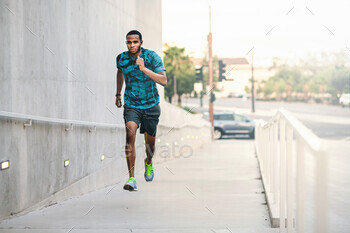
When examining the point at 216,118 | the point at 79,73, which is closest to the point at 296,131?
the point at 79,73

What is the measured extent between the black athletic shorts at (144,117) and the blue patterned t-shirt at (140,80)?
5 cm

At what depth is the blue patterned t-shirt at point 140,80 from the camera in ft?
13.3

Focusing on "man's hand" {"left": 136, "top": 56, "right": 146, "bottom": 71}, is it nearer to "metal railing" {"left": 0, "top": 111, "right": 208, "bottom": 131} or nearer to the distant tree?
"metal railing" {"left": 0, "top": 111, "right": 208, "bottom": 131}

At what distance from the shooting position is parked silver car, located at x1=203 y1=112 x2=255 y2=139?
27016mm

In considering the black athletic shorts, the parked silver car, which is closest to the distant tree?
the parked silver car

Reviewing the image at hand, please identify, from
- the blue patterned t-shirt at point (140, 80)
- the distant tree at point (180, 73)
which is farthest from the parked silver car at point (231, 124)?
the blue patterned t-shirt at point (140, 80)

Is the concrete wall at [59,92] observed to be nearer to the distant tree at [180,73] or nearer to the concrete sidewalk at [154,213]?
the concrete sidewalk at [154,213]

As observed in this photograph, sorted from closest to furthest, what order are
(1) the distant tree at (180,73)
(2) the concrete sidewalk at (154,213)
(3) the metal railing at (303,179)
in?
1. (3) the metal railing at (303,179)
2. (2) the concrete sidewalk at (154,213)
3. (1) the distant tree at (180,73)

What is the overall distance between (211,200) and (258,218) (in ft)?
3.23

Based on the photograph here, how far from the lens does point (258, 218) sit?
15.2ft

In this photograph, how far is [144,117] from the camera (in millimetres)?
4367

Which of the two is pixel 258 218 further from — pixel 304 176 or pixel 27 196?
pixel 304 176

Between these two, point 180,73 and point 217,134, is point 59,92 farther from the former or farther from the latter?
point 217,134

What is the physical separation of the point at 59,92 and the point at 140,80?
57.4 inches
